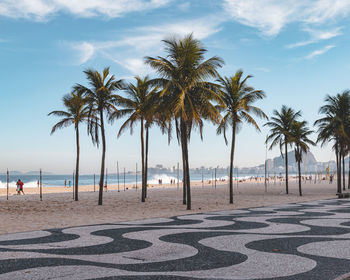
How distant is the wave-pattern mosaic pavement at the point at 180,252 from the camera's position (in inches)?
261

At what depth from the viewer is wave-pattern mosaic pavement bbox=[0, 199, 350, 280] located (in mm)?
6629

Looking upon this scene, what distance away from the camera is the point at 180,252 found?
28.0 ft

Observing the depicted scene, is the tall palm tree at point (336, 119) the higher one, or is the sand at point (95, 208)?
the tall palm tree at point (336, 119)

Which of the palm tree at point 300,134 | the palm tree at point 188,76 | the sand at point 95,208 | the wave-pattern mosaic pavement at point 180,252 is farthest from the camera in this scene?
the palm tree at point 300,134

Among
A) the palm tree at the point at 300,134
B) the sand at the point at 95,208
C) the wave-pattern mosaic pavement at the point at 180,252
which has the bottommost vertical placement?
the sand at the point at 95,208

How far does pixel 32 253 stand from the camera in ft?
27.7

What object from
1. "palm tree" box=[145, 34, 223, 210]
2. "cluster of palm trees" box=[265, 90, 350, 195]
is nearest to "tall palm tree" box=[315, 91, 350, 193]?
"cluster of palm trees" box=[265, 90, 350, 195]

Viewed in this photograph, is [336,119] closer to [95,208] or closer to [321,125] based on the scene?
[321,125]

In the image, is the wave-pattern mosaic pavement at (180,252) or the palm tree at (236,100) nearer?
the wave-pattern mosaic pavement at (180,252)

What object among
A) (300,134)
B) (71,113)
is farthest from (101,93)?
(300,134)

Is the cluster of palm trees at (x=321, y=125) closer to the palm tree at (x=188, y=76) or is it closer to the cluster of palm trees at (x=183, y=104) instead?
the cluster of palm trees at (x=183, y=104)

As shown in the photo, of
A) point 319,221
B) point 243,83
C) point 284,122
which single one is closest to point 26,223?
point 319,221

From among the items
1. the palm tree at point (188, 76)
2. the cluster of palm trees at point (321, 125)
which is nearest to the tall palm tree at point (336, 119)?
the cluster of palm trees at point (321, 125)

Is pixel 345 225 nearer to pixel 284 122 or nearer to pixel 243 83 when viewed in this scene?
pixel 243 83
